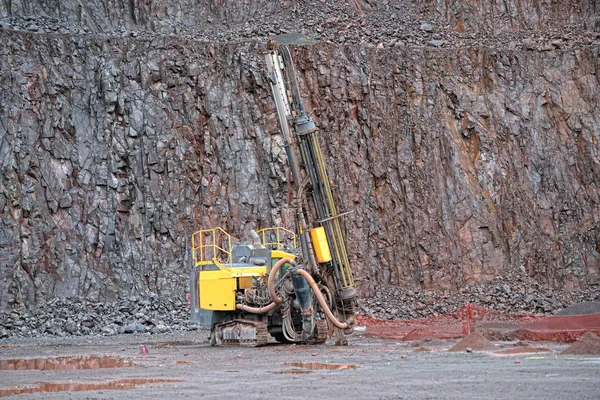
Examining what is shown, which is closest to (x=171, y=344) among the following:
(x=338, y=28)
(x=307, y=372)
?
(x=307, y=372)

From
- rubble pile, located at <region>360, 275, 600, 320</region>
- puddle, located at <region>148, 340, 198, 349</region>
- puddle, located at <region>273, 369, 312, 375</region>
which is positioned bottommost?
puddle, located at <region>273, 369, 312, 375</region>

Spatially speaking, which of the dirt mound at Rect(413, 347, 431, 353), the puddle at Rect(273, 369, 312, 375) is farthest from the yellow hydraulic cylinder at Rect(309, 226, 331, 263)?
the puddle at Rect(273, 369, 312, 375)

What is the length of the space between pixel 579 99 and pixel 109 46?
1873cm

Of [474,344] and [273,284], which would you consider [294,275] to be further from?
[474,344]

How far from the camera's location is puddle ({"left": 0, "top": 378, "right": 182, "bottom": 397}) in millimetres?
14265

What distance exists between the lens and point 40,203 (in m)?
35.7

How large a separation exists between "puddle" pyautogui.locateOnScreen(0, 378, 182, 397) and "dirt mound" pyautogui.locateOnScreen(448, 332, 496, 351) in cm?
622

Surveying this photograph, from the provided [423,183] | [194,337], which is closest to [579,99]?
[423,183]

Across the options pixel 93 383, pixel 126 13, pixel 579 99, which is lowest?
pixel 93 383

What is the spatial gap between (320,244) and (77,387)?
25.2ft

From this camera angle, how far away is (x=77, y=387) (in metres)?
14.7

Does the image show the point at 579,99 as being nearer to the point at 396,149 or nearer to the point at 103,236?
the point at 396,149

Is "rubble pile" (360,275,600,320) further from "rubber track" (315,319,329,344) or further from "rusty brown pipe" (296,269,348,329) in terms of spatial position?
"rusty brown pipe" (296,269,348,329)

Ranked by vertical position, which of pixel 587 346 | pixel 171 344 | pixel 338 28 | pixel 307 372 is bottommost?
pixel 307 372
